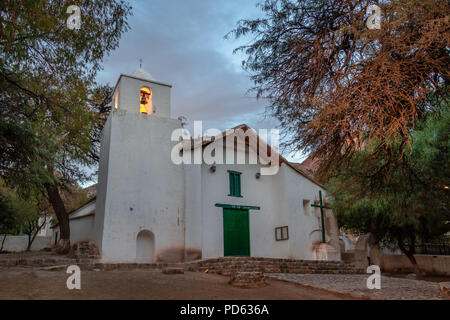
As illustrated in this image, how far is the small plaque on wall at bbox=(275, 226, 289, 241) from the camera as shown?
1561cm

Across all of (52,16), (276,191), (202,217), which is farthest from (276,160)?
(52,16)

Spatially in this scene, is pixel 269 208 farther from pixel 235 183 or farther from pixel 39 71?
pixel 39 71

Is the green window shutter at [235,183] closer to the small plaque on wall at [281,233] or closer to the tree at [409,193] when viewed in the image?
the small plaque on wall at [281,233]

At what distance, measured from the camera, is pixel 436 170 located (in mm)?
11578

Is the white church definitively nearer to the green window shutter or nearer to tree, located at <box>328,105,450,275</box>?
the green window shutter

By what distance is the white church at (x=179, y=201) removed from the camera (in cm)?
1270

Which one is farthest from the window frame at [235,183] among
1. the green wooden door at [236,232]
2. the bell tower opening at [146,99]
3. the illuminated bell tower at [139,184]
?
the bell tower opening at [146,99]

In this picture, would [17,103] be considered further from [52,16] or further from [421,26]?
[421,26]

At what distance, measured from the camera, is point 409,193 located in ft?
29.8

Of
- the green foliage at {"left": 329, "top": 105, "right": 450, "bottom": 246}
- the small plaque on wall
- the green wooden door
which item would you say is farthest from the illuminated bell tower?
the green foliage at {"left": 329, "top": 105, "right": 450, "bottom": 246}

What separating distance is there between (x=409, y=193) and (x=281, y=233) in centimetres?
754

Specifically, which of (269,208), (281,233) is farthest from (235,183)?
(281,233)

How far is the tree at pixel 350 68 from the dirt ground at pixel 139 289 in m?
2.77
